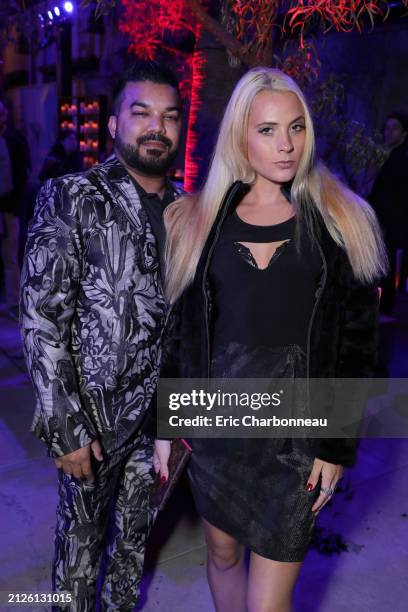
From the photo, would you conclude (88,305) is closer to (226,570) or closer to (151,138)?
Answer: (151,138)

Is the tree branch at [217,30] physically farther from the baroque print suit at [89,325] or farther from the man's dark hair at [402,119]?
the man's dark hair at [402,119]

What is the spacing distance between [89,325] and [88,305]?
0.22 feet

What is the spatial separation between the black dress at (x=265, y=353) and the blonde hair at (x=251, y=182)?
0.30 ft

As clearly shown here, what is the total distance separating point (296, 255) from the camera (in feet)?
5.73

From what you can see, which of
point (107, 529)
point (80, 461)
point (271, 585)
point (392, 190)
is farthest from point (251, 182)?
point (392, 190)

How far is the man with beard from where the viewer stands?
6.03 ft

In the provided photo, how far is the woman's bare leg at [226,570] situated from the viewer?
6.33 ft

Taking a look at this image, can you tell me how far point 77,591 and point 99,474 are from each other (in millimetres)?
446

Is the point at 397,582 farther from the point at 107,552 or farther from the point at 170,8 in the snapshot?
the point at 170,8

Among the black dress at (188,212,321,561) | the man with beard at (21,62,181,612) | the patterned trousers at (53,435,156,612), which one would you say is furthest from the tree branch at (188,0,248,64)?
the patterned trousers at (53,435,156,612)

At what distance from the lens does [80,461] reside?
185 cm

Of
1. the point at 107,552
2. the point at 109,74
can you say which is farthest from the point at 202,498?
the point at 109,74

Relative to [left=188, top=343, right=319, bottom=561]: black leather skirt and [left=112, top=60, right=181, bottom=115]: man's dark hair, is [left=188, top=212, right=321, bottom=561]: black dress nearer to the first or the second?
[left=188, top=343, right=319, bottom=561]: black leather skirt

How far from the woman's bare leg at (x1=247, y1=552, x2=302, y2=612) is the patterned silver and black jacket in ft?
2.04
